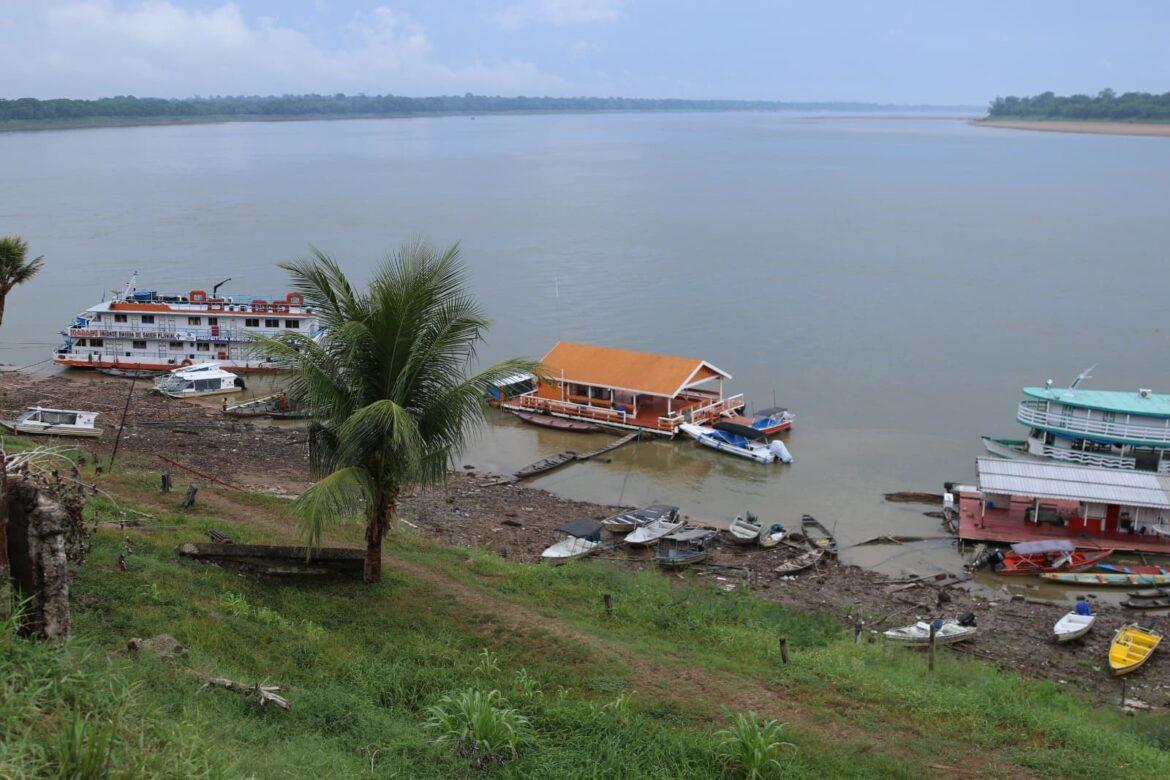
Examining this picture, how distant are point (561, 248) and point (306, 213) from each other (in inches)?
1127

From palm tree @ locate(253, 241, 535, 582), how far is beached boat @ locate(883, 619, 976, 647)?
29.8 feet

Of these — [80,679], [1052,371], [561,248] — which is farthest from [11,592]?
[561,248]

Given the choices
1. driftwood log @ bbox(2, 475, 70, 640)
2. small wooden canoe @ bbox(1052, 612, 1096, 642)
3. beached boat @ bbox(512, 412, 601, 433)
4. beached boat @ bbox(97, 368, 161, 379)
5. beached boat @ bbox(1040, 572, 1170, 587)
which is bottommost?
beached boat @ bbox(1040, 572, 1170, 587)

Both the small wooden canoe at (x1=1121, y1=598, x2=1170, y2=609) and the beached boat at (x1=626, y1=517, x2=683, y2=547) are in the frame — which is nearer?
the small wooden canoe at (x1=1121, y1=598, x2=1170, y2=609)

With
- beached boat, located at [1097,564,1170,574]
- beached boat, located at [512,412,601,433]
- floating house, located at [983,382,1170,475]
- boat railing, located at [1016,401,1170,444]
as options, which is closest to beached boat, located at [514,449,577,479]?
beached boat, located at [512,412,601,433]

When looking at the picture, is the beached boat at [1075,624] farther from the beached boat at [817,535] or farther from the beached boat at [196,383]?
the beached boat at [196,383]

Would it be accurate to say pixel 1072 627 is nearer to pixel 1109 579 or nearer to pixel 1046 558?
pixel 1109 579

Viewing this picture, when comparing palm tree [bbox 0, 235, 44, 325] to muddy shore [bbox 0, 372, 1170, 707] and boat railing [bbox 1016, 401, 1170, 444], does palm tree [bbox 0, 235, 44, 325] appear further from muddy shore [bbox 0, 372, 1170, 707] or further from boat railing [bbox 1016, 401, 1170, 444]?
boat railing [bbox 1016, 401, 1170, 444]

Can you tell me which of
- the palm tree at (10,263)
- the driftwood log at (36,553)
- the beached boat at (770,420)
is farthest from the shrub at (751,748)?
the beached boat at (770,420)

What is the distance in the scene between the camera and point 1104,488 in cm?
2511

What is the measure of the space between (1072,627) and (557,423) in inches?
751

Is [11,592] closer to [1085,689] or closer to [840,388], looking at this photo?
[1085,689]

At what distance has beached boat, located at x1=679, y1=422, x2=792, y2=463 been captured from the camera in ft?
104

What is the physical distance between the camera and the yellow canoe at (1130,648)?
17984 mm
